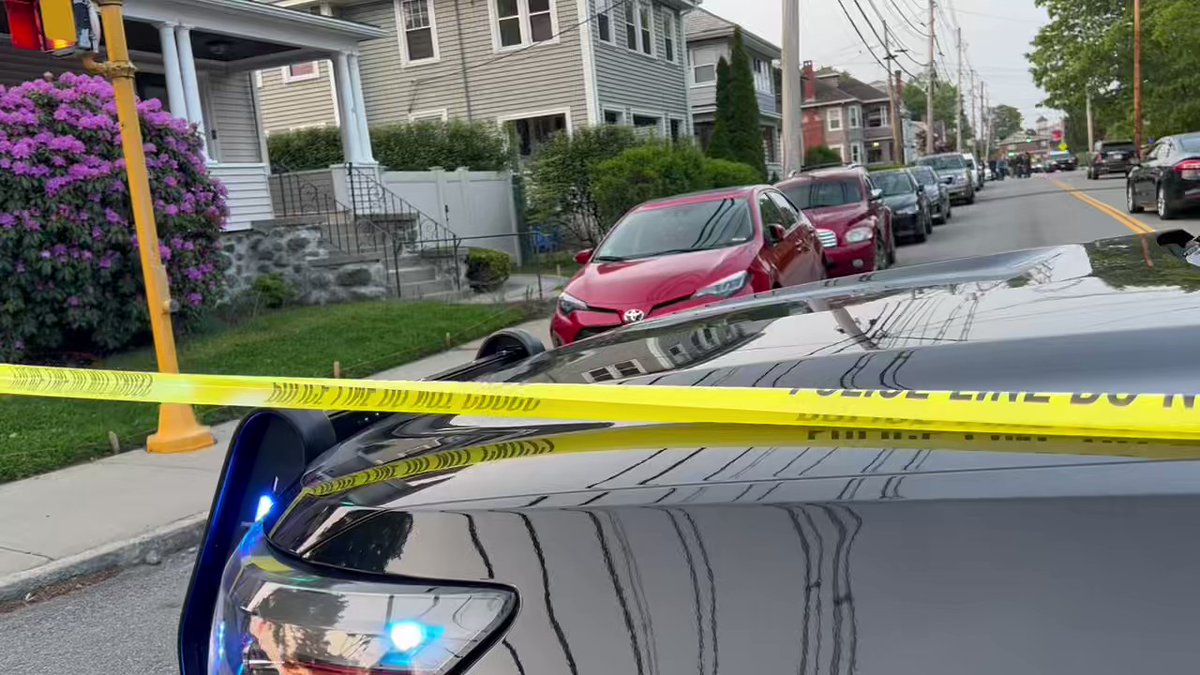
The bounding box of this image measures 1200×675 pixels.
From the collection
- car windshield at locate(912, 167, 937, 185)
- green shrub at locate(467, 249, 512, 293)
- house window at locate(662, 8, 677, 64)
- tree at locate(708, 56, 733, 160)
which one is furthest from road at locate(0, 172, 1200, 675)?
house window at locate(662, 8, 677, 64)

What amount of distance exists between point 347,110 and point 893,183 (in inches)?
Answer: 438

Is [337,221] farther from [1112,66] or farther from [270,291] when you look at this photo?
[1112,66]

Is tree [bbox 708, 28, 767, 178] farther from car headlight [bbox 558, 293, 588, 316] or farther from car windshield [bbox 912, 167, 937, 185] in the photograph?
car headlight [bbox 558, 293, 588, 316]

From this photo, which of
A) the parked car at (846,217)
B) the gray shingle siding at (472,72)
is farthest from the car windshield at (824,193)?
the gray shingle siding at (472,72)

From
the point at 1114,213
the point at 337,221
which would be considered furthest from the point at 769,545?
the point at 1114,213

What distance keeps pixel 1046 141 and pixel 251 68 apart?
683 feet

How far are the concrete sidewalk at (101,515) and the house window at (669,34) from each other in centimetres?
2451

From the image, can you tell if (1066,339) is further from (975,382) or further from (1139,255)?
(1139,255)

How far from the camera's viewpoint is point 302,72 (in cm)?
2652

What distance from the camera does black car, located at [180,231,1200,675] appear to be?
1096 millimetres

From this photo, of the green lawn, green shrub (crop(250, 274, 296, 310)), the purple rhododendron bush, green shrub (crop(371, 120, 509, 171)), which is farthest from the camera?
green shrub (crop(371, 120, 509, 171))

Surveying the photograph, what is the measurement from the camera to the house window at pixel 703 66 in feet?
120

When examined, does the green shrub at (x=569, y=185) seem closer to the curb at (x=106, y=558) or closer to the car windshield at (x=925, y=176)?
the car windshield at (x=925, y=176)

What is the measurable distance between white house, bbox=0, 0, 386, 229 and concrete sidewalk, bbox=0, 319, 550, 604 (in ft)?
24.2
